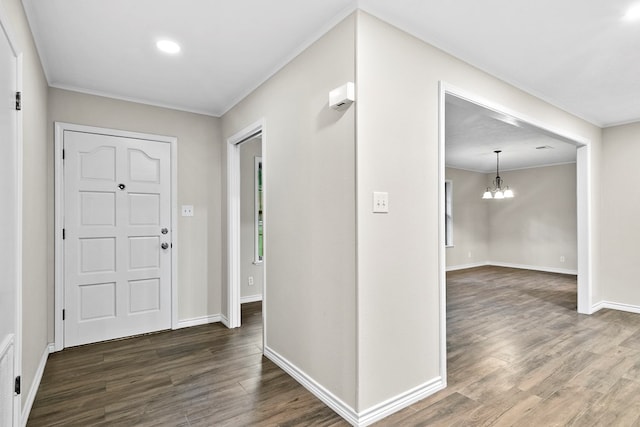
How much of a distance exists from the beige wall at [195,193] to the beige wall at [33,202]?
0.90 metres

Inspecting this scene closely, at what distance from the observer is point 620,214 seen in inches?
176

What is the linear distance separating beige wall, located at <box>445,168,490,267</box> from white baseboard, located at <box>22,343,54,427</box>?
7.35 meters

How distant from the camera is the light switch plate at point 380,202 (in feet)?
6.79

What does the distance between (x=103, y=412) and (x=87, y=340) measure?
1433mm

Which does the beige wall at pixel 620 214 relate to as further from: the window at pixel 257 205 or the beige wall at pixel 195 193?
the beige wall at pixel 195 193

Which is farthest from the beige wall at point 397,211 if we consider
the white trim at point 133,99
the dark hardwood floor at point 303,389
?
the white trim at point 133,99

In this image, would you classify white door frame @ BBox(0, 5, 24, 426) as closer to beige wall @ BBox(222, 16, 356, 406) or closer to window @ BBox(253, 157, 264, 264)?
beige wall @ BBox(222, 16, 356, 406)

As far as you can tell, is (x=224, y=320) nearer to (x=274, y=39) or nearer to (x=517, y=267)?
(x=274, y=39)

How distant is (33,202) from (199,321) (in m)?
2.11

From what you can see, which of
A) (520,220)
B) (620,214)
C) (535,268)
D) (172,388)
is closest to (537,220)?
(520,220)

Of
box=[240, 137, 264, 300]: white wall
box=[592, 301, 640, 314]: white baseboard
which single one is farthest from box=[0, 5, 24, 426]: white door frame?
box=[592, 301, 640, 314]: white baseboard

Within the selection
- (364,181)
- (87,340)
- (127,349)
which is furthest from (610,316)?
(87,340)

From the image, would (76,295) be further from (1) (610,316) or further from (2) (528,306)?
(1) (610,316)

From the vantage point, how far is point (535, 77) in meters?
3.02
